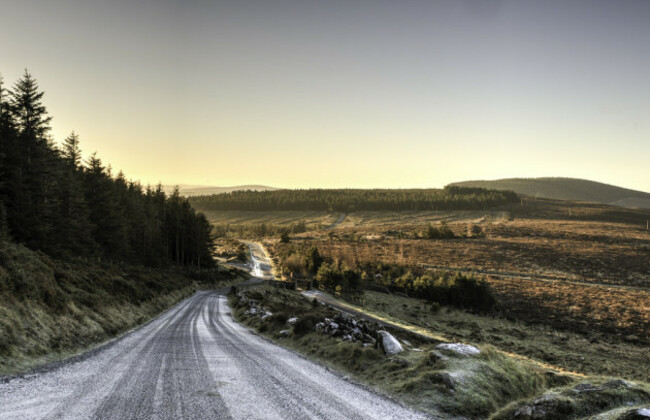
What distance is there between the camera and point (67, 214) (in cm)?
3697

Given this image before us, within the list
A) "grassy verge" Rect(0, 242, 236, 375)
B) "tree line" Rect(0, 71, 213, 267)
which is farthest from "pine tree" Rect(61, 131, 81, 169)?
"grassy verge" Rect(0, 242, 236, 375)

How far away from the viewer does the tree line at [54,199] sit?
30328 mm

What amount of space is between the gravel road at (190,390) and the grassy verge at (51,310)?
153 centimetres

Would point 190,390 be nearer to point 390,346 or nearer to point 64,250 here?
point 390,346

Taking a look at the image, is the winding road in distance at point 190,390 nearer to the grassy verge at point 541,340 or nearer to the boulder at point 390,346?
the boulder at point 390,346

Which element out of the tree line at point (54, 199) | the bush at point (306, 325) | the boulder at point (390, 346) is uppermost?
the tree line at point (54, 199)

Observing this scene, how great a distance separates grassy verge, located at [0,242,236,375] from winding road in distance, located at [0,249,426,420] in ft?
5.06

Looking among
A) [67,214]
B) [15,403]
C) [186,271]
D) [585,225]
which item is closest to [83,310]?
[15,403]

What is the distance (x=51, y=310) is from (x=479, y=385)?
16.3 meters

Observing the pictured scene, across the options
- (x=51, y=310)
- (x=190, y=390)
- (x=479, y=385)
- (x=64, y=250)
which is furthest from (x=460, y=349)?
(x=64, y=250)

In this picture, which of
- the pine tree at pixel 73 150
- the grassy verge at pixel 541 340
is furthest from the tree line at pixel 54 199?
the grassy verge at pixel 541 340

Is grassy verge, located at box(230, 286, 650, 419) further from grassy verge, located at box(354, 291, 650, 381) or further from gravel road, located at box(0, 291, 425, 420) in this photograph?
grassy verge, located at box(354, 291, 650, 381)

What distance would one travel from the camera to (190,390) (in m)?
8.11

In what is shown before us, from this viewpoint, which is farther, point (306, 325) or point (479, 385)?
point (306, 325)
